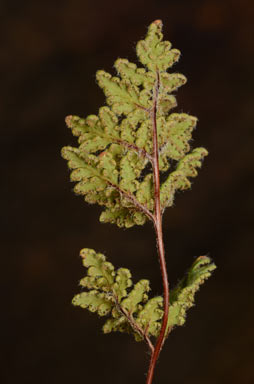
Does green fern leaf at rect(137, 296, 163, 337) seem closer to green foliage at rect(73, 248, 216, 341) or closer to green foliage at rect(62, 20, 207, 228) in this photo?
green foliage at rect(73, 248, 216, 341)

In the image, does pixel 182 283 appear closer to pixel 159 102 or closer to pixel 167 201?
pixel 167 201

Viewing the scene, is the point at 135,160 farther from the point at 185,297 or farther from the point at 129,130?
the point at 185,297

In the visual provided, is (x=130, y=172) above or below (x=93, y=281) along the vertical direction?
above

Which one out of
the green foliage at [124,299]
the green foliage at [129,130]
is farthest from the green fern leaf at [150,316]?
the green foliage at [129,130]

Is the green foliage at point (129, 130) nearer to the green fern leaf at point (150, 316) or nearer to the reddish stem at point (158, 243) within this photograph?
the reddish stem at point (158, 243)

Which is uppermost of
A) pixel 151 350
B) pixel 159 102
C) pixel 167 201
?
pixel 159 102

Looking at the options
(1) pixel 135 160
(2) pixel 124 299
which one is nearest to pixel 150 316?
(2) pixel 124 299

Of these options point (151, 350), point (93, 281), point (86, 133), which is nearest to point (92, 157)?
point (86, 133)
